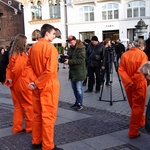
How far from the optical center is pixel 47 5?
42125 millimetres

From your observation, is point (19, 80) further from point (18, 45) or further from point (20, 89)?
point (18, 45)

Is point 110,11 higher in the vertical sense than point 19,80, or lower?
higher

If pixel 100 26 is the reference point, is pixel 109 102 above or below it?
below

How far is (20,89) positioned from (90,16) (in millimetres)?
35696

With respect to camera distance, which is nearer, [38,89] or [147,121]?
[147,121]

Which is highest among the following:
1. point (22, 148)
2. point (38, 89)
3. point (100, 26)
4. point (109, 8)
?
point (109, 8)

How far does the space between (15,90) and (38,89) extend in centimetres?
117

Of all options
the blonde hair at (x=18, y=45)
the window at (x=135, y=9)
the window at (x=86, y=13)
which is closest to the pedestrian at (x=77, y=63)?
the blonde hair at (x=18, y=45)

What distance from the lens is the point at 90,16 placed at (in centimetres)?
3962

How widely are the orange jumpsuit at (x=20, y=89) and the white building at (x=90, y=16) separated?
31.4 m

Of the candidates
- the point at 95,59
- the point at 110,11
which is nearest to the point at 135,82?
the point at 95,59

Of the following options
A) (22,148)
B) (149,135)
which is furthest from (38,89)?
(149,135)

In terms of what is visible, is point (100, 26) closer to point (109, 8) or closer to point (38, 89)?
point (109, 8)

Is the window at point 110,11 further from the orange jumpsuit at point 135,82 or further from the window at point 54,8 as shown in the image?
the orange jumpsuit at point 135,82
